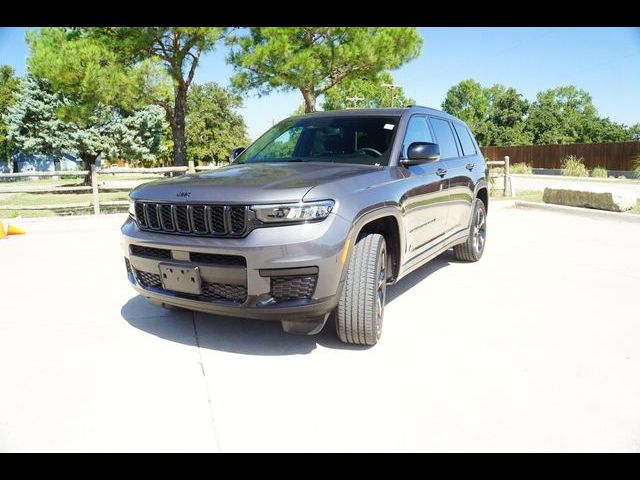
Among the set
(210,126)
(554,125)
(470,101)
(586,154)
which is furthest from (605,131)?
(210,126)

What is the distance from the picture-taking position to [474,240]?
6449 mm

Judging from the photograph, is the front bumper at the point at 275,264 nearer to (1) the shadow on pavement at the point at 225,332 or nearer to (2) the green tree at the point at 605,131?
(1) the shadow on pavement at the point at 225,332

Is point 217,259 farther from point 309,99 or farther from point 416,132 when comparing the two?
point 309,99

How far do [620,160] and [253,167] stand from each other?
3352 cm

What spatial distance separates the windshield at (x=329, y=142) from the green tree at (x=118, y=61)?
31.7 feet

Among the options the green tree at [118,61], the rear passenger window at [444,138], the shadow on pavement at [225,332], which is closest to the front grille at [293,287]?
the shadow on pavement at [225,332]

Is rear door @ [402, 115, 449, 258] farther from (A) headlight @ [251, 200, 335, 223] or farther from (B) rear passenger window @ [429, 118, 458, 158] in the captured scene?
(A) headlight @ [251, 200, 335, 223]

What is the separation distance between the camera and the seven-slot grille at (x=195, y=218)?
128 inches

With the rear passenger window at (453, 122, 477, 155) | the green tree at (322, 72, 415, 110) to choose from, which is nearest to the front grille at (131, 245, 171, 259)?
the rear passenger window at (453, 122, 477, 155)

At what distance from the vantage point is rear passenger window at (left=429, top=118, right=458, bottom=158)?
209 inches

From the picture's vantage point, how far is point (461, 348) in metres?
3.69

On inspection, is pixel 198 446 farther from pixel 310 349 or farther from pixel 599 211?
pixel 599 211

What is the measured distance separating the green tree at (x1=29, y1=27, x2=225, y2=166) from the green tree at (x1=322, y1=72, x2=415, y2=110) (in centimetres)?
495
